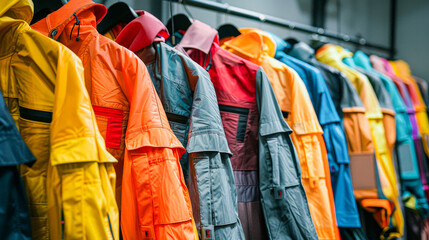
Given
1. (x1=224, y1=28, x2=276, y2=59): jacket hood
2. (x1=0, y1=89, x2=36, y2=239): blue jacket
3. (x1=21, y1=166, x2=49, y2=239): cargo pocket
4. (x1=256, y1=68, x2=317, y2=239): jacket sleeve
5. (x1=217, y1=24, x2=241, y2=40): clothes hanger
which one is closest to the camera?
(x1=0, y1=89, x2=36, y2=239): blue jacket

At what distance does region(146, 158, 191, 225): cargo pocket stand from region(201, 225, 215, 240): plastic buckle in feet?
0.37

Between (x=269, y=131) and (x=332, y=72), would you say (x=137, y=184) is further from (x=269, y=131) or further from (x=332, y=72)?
(x=332, y=72)

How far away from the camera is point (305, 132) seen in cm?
152

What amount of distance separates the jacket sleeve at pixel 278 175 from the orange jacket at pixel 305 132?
0.12m

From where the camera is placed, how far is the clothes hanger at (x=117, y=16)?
1.39 metres

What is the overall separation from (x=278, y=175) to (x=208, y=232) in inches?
15.3

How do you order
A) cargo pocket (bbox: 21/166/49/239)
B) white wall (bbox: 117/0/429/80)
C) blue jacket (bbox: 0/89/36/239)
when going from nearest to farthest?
blue jacket (bbox: 0/89/36/239), cargo pocket (bbox: 21/166/49/239), white wall (bbox: 117/0/429/80)

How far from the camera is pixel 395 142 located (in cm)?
208

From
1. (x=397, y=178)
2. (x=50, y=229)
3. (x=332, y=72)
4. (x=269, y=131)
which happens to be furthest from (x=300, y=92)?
(x=50, y=229)

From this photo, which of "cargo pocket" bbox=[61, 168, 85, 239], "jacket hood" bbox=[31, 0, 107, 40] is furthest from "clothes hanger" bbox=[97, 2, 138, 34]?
"cargo pocket" bbox=[61, 168, 85, 239]

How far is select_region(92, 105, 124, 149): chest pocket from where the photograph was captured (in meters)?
1.13

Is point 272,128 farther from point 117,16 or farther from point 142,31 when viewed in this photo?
point 117,16

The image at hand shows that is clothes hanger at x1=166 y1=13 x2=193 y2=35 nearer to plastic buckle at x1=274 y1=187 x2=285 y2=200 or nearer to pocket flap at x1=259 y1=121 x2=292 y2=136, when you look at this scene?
pocket flap at x1=259 y1=121 x2=292 y2=136

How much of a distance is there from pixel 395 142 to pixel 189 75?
4.73 ft
